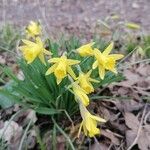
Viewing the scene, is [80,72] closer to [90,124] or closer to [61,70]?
[61,70]

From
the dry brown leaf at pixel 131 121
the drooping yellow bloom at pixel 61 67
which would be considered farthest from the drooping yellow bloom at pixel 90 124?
the dry brown leaf at pixel 131 121

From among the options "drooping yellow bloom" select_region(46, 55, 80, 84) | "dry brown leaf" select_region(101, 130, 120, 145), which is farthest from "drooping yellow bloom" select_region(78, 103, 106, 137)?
"dry brown leaf" select_region(101, 130, 120, 145)

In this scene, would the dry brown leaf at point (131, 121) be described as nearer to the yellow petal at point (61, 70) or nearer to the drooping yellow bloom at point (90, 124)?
the drooping yellow bloom at point (90, 124)

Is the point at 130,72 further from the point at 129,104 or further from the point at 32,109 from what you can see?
the point at 32,109

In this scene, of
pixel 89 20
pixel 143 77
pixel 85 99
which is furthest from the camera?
pixel 89 20

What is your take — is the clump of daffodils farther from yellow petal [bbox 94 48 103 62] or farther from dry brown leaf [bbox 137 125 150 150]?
dry brown leaf [bbox 137 125 150 150]

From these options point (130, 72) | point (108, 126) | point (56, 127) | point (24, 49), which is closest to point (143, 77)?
point (130, 72)

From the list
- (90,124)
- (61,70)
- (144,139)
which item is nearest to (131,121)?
(144,139)
